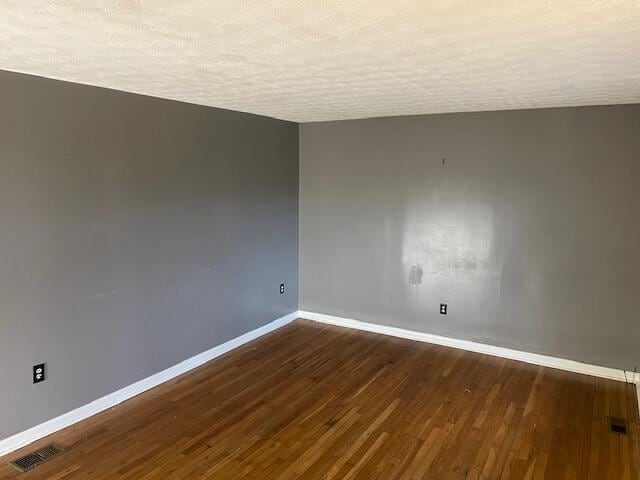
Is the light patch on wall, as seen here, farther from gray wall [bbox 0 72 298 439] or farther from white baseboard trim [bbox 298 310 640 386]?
gray wall [bbox 0 72 298 439]

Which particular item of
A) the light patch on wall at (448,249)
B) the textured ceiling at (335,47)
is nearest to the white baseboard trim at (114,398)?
the light patch on wall at (448,249)

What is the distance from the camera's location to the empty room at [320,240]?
83.5 inches

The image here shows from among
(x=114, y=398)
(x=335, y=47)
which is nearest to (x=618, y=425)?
(x=335, y=47)

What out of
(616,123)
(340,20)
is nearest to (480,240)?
(616,123)

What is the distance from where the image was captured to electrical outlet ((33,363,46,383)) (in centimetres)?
285

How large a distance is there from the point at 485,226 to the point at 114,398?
130 inches

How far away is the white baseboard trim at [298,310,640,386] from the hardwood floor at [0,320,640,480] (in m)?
0.10

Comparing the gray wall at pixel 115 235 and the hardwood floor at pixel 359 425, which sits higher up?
the gray wall at pixel 115 235

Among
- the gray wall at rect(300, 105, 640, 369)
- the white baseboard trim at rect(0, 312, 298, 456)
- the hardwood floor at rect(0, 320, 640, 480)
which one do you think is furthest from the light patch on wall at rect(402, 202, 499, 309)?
the white baseboard trim at rect(0, 312, 298, 456)

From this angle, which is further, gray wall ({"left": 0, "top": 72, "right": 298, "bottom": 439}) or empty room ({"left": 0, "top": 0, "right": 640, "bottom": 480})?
gray wall ({"left": 0, "top": 72, "right": 298, "bottom": 439})

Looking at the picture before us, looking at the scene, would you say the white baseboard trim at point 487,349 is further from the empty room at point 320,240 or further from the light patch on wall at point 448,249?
the light patch on wall at point 448,249

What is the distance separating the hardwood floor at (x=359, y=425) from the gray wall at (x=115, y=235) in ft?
1.17

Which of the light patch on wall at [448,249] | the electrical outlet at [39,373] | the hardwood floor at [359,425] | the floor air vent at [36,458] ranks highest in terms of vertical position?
the light patch on wall at [448,249]

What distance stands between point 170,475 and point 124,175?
6.38ft
